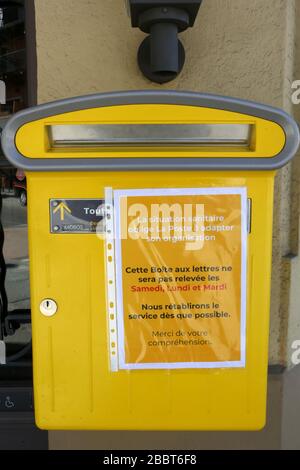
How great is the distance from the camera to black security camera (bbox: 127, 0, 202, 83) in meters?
1.54

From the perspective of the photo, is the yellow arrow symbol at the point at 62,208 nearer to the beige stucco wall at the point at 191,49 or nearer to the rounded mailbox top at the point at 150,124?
the rounded mailbox top at the point at 150,124

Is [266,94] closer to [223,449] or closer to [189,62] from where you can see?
[189,62]

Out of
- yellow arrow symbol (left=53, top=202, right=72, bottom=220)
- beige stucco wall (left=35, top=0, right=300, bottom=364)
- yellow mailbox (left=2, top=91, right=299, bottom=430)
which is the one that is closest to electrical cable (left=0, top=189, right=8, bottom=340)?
beige stucco wall (left=35, top=0, right=300, bottom=364)

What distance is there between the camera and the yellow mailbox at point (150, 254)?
132 cm

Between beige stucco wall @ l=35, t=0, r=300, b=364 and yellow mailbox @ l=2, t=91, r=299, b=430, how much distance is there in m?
0.64

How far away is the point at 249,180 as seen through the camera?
136cm

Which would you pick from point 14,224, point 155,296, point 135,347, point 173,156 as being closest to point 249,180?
point 173,156

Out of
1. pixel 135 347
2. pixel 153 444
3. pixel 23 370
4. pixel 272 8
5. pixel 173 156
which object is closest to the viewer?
pixel 173 156

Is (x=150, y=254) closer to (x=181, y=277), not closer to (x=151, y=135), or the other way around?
(x=181, y=277)

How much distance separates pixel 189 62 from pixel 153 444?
71.8 inches

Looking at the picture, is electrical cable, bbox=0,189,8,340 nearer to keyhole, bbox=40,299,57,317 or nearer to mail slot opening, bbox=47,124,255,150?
keyhole, bbox=40,299,57,317

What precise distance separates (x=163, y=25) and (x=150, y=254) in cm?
89

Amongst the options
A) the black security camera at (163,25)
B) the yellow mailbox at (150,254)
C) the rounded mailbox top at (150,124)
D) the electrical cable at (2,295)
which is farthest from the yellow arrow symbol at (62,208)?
the electrical cable at (2,295)

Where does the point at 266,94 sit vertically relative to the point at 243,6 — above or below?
below
